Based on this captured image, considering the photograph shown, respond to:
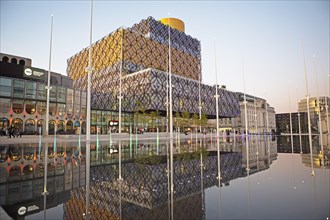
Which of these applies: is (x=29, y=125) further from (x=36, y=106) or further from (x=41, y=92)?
(x=41, y=92)

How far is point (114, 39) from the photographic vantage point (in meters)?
84.1

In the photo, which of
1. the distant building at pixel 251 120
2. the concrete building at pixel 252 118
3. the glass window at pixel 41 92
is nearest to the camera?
the glass window at pixel 41 92

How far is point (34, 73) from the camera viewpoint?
189 ft

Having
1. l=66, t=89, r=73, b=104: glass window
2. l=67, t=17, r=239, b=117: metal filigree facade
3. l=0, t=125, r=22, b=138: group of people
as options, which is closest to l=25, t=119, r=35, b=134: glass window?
l=66, t=89, r=73, b=104: glass window

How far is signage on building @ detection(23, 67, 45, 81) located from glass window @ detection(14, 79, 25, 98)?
14.6 feet

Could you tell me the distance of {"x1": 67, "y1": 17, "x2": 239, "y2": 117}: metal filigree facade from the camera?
236ft

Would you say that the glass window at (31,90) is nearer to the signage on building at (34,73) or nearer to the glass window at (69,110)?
the signage on building at (34,73)

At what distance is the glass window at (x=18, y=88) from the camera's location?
51.1 meters

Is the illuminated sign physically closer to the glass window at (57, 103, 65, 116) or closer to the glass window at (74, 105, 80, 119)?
the glass window at (57, 103, 65, 116)

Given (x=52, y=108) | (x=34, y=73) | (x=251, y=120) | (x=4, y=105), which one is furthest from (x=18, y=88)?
(x=251, y=120)

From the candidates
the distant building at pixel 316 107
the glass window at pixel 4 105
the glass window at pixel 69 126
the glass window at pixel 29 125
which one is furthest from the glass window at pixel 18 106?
the distant building at pixel 316 107

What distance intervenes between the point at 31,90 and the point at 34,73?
5.94 m

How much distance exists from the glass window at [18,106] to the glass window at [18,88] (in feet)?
3.82

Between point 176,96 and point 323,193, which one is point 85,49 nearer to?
point 176,96
